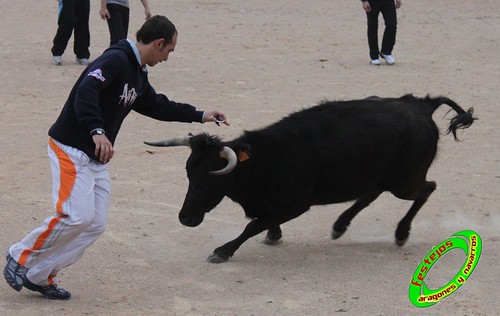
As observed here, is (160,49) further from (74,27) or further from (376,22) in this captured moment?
(376,22)

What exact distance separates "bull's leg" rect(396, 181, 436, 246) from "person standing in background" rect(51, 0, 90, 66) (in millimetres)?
8220

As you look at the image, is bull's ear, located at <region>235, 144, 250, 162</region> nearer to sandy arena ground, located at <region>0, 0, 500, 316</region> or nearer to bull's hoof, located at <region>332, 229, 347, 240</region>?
sandy arena ground, located at <region>0, 0, 500, 316</region>

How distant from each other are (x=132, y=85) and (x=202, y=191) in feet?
3.29

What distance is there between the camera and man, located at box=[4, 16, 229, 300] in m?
5.57

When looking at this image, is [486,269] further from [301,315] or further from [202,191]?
[202,191]

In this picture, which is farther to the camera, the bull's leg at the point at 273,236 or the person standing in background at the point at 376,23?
the person standing in background at the point at 376,23

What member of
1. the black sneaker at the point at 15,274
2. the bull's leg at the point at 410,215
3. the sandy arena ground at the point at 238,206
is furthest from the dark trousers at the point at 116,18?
the black sneaker at the point at 15,274

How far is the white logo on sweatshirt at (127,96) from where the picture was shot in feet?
19.1

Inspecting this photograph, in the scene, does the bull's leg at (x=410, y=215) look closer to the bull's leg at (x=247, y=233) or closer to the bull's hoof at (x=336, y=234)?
the bull's hoof at (x=336, y=234)

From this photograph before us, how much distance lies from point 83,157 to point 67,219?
0.38 meters

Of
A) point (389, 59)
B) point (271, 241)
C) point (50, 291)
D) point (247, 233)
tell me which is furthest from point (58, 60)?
point (50, 291)

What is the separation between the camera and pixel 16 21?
19219 millimetres

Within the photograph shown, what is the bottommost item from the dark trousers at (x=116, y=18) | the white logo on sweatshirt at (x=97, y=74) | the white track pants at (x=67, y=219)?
the dark trousers at (x=116, y=18)

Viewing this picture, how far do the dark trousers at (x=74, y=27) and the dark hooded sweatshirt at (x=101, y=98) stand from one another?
855 cm
